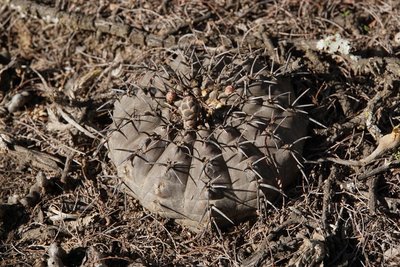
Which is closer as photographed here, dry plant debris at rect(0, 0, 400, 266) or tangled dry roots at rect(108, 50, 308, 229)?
tangled dry roots at rect(108, 50, 308, 229)

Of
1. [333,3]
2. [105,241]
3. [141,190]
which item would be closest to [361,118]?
[333,3]

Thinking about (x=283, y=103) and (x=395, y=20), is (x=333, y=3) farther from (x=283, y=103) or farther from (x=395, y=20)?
(x=283, y=103)

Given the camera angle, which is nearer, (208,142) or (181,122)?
(208,142)

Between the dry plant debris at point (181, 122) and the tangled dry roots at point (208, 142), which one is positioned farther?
the dry plant debris at point (181, 122)
